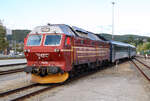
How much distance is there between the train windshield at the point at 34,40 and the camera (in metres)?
10.6

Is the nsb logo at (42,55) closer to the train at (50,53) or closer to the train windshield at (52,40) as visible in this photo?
the train at (50,53)

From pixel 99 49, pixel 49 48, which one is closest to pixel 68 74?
pixel 49 48

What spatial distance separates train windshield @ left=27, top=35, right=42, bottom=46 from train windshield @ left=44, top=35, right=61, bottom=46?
429 millimetres

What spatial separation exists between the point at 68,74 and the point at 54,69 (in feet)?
4.11

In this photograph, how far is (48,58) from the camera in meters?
10.3

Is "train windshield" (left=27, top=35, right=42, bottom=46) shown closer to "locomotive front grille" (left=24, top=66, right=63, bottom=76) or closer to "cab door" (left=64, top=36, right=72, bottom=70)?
"locomotive front grille" (left=24, top=66, right=63, bottom=76)

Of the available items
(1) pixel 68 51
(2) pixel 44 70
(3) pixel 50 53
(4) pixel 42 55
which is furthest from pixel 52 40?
(2) pixel 44 70

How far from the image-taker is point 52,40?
34.1 ft

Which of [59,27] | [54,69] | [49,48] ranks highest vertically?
[59,27]

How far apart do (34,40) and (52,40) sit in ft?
3.70

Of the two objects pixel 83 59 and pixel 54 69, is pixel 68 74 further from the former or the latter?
pixel 83 59

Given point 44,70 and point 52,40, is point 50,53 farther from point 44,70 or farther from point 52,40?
point 44,70

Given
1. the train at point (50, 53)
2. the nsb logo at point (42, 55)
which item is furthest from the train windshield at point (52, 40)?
the nsb logo at point (42, 55)

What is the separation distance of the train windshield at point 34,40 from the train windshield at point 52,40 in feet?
1.41
